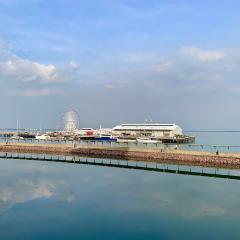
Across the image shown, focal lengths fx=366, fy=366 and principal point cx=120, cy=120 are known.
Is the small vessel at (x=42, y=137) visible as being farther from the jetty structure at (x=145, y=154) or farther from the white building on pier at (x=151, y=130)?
the jetty structure at (x=145, y=154)

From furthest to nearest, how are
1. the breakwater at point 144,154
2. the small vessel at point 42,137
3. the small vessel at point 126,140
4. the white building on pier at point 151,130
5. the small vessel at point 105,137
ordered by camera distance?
the small vessel at point 42,137
the white building on pier at point 151,130
the small vessel at point 105,137
the small vessel at point 126,140
the breakwater at point 144,154

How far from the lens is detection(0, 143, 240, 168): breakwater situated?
58.9m

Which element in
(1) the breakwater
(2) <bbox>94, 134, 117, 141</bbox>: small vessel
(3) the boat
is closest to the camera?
(1) the breakwater

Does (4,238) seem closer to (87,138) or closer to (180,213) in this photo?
(180,213)

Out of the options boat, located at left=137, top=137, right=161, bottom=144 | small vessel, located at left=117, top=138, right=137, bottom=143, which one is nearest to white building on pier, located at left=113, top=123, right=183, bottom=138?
boat, located at left=137, top=137, right=161, bottom=144

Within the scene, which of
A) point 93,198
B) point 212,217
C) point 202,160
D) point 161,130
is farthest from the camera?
point 161,130

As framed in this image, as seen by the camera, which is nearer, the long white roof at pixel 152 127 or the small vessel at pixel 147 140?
the small vessel at pixel 147 140

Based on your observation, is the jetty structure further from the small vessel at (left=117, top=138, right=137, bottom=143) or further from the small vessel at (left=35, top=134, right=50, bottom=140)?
the small vessel at (left=35, top=134, right=50, bottom=140)

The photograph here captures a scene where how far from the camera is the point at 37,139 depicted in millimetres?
123062

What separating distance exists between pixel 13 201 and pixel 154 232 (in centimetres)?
1484

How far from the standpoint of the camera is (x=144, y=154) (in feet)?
228

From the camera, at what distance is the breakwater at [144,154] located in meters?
58.9

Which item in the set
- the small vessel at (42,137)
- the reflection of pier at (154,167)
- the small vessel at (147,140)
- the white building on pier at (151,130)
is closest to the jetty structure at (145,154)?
the reflection of pier at (154,167)

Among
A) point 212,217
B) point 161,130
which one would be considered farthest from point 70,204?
point 161,130
